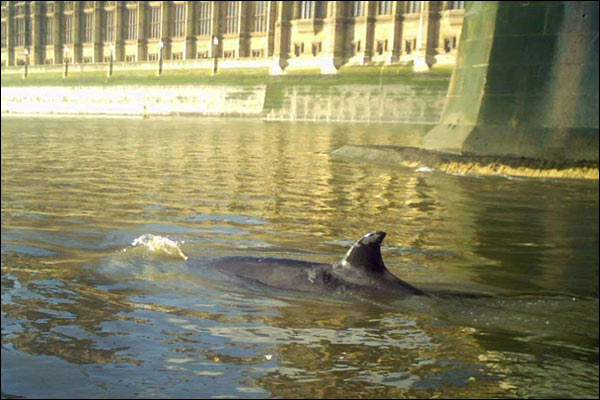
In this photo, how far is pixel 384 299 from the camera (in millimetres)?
6855

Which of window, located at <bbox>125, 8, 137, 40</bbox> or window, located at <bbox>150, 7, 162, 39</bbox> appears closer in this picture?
window, located at <bbox>150, 7, 162, 39</bbox>

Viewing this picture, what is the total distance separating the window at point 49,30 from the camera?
9575 centimetres

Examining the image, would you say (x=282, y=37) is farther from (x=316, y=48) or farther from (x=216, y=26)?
(x=216, y=26)

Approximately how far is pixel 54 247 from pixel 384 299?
397 centimetres

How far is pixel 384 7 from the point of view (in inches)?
2432

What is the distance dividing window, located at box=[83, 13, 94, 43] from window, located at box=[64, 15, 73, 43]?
82.4 inches

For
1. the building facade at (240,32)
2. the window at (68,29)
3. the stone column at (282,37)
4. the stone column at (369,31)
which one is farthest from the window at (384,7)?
the window at (68,29)

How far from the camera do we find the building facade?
5816 centimetres

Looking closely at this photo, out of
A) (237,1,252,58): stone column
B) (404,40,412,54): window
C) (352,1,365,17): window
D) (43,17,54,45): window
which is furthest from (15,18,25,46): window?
(404,40,412,54): window

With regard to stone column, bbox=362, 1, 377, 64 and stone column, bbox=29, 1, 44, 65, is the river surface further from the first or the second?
stone column, bbox=29, 1, 44, 65

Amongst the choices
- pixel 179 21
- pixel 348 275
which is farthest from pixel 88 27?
pixel 348 275

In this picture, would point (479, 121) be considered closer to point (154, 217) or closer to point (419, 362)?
point (154, 217)

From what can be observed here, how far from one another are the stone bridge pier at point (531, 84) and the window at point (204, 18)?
6036 centimetres

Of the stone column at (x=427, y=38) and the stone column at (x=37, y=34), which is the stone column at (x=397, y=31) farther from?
the stone column at (x=37, y=34)
